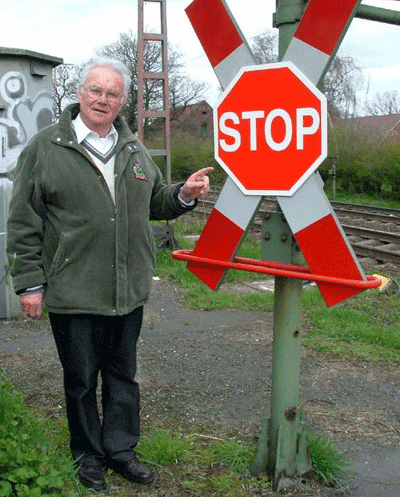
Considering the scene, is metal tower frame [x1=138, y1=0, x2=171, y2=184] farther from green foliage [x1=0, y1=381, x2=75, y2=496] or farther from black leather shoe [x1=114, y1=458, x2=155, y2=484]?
black leather shoe [x1=114, y1=458, x2=155, y2=484]

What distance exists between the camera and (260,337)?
570 centimetres

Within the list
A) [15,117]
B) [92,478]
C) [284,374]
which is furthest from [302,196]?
[15,117]

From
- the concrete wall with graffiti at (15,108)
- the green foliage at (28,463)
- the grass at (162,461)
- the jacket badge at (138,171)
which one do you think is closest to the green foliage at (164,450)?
the grass at (162,461)

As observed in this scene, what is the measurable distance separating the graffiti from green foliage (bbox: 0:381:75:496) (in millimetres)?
3319

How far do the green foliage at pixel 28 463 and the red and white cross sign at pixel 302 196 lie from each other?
1.09m

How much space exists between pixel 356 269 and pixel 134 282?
3.90ft

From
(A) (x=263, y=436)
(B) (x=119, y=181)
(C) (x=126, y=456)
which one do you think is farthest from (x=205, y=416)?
(B) (x=119, y=181)

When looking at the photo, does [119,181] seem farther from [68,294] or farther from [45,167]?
[68,294]

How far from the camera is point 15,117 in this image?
6.11m

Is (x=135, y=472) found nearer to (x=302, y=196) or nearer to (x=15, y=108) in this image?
(x=302, y=196)

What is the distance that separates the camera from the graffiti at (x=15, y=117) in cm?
604

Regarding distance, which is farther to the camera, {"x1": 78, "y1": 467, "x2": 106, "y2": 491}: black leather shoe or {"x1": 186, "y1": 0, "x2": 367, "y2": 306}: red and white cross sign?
{"x1": 78, "y1": 467, "x2": 106, "y2": 491}: black leather shoe

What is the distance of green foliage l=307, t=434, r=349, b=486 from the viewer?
8.70ft

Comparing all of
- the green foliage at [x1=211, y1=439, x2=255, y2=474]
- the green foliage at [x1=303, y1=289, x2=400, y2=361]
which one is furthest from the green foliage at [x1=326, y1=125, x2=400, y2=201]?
the green foliage at [x1=303, y1=289, x2=400, y2=361]
